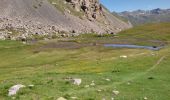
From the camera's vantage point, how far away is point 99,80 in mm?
44250

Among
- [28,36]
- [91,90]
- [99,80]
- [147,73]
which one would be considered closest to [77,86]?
[91,90]

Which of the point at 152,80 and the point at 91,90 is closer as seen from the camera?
the point at 91,90

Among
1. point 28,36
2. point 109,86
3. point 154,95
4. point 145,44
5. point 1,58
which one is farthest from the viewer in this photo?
point 28,36

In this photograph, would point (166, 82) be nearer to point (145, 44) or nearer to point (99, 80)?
point (99, 80)

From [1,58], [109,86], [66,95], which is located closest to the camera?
[66,95]

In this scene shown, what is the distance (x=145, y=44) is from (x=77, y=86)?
364 ft

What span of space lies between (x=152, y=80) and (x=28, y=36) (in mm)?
156898

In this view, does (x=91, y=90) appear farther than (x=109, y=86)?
No

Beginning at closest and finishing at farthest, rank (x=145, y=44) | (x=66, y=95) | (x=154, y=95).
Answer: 1. (x=66, y=95)
2. (x=154, y=95)
3. (x=145, y=44)

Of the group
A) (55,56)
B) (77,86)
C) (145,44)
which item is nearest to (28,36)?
(145,44)

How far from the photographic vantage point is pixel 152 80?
1837 inches

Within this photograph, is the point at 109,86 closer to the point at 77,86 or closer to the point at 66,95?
the point at 77,86

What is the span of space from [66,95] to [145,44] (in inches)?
4537

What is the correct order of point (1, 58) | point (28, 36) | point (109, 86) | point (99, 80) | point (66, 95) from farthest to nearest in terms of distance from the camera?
point (28, 36) → point (1, 58) → point (99, 80) → point (109, 86) → point (66, 95)
